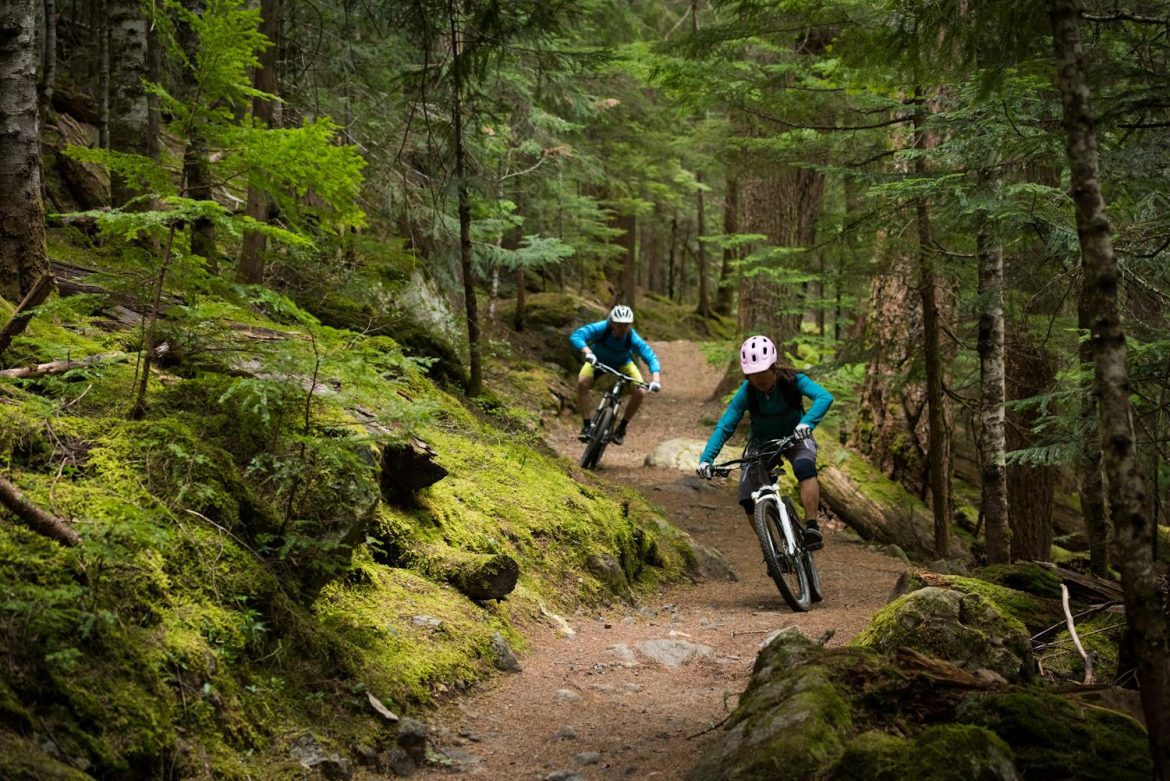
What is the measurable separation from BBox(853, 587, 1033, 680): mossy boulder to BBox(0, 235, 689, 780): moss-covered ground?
8.01ft

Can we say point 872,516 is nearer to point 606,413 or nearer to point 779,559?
point 606,413

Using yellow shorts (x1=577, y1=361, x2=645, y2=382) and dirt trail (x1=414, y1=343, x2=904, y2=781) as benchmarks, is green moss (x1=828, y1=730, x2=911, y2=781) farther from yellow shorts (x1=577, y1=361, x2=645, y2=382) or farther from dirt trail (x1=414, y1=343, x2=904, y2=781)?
yellow shorts (x1=577, y1=361, x2=645, y2=382)

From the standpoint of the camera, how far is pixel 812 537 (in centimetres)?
740

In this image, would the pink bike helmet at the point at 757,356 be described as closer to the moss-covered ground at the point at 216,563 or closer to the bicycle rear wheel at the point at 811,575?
the bicycle rear wheel at the point at 811,575

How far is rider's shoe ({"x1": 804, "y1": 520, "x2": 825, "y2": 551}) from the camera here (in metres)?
7.39

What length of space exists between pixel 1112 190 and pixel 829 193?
1846cm

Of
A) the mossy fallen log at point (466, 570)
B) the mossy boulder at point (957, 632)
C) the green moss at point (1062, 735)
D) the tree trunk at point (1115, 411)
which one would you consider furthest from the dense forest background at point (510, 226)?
the mossy boulder at point (957, 632)

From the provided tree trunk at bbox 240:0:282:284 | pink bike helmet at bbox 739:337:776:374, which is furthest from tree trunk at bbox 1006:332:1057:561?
tree trunk at bbox 240:0:282:284

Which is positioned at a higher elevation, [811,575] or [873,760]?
[873,760]

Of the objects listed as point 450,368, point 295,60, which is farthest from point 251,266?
point 295,60

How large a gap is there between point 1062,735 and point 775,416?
4808 mm

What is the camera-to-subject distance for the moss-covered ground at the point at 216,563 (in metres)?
2.93

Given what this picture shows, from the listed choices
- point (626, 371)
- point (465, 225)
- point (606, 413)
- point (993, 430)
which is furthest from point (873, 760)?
point (626, 371)

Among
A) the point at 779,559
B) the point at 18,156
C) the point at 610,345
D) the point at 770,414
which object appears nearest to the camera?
the point at 18,156
